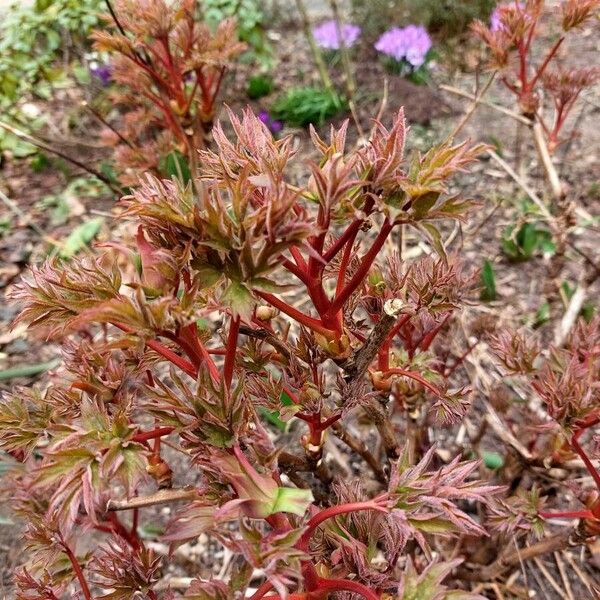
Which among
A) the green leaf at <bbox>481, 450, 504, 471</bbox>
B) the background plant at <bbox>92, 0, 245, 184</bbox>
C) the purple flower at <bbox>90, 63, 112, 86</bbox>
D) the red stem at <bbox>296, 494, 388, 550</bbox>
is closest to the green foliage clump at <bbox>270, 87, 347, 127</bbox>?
the purple flower at <bbox>90, 63, 112, 86</bbox>

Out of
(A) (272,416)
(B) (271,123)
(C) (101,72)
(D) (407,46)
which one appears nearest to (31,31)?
(C) (101,72)

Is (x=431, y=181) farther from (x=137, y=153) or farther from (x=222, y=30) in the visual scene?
(x=137, y=153)

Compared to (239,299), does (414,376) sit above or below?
below

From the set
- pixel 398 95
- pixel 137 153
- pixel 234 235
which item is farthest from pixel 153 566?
pixel 398 95

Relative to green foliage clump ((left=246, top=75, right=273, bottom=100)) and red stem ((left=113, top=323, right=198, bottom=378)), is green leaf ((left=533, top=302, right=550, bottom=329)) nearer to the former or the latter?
red stem ((left=113, top=323, right=198, bottom=378))

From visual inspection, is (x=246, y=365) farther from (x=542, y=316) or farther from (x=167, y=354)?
(x=542, y=316)

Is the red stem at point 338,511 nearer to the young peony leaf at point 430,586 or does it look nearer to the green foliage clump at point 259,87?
the young peony leaf at point 430,586

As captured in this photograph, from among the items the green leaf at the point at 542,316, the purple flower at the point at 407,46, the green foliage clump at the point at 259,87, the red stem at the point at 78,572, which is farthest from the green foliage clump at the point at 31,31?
the red stem at the point at 78,572

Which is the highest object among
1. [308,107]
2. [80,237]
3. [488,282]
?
[308,107]
